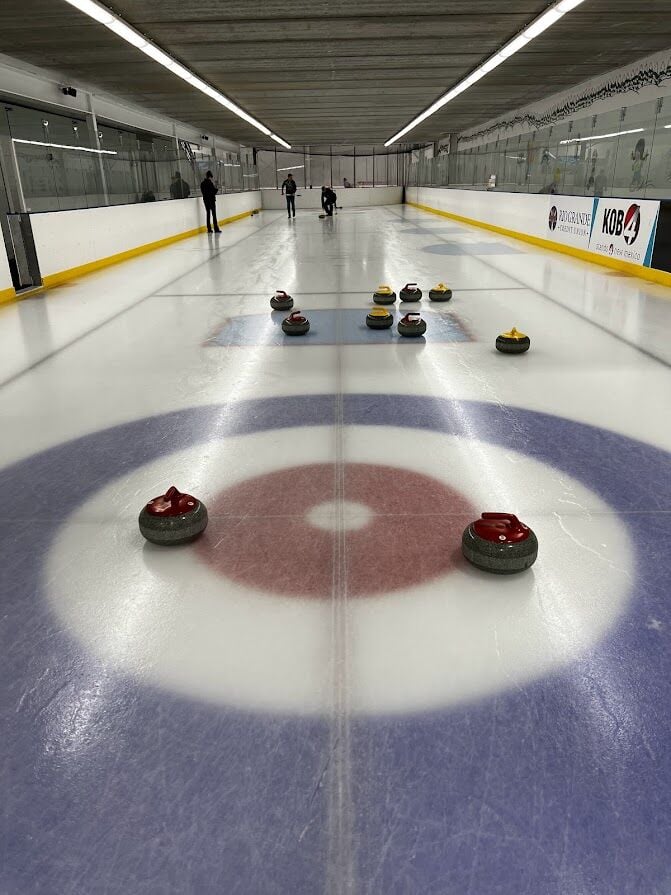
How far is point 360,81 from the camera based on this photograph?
15.5 meters

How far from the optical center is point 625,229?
11117 mm

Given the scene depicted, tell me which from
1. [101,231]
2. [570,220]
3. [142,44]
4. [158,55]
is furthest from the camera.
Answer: [570,220]

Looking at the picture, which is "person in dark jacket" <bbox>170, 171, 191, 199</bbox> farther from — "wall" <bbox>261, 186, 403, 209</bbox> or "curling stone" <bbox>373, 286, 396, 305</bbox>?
"wall" <bbox>261, 186, 403, 209</bbox>

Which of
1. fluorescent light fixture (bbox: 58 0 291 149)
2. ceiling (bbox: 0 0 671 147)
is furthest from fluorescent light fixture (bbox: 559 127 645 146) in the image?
fluorescent light fixture (bbox: 58 0 291 149)

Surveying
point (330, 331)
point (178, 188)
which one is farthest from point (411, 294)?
point (178, 188)

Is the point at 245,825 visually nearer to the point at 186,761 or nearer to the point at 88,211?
the point at 186,761

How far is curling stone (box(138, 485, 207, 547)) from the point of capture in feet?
9.36

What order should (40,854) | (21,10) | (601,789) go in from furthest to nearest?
1. (21,10)
2. (601,789)
3. (40,854)

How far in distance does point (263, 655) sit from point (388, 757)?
583 millimetres

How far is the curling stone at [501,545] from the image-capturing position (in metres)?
2.59

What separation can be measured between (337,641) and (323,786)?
0.59 meters

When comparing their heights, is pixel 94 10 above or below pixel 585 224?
above

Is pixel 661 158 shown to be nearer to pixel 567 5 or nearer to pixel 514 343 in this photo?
pixel 567 5

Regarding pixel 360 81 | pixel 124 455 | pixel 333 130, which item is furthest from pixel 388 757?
pixel 333 130
